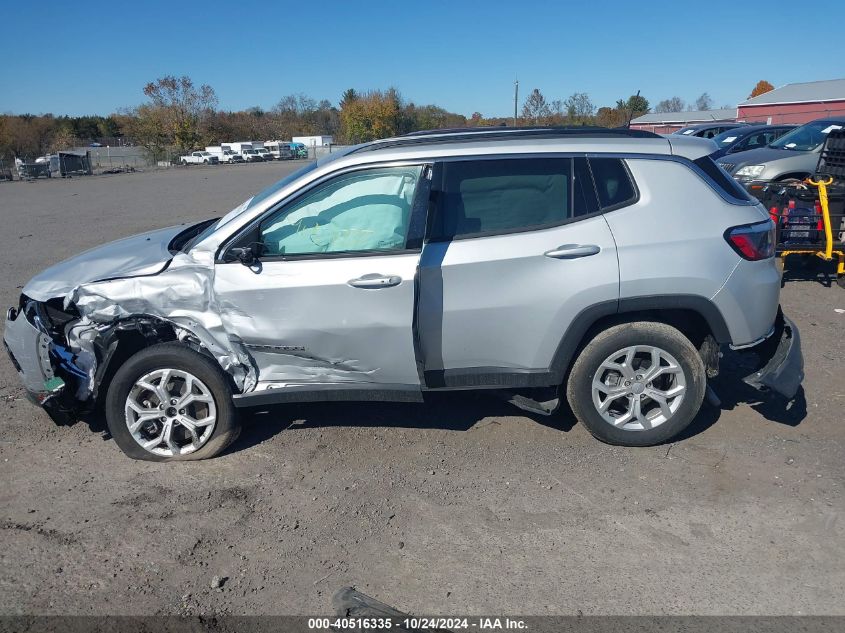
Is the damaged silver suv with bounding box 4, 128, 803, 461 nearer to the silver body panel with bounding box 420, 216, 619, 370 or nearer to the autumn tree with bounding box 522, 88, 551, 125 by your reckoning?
the silver body panel with bounding box 420, 216, 619, 370

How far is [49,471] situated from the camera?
425 cm

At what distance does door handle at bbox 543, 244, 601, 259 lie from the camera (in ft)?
13.2

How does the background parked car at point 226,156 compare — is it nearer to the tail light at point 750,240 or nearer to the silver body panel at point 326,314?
the silver body panel at point 326,314

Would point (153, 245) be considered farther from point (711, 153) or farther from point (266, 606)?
point (711, 153)

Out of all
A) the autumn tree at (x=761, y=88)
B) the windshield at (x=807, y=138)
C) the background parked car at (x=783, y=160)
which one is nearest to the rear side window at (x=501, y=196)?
the background parked car at (x=783, y=160)

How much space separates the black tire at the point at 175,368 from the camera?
4113 mm

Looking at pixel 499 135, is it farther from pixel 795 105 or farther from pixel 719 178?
pixel 795 105

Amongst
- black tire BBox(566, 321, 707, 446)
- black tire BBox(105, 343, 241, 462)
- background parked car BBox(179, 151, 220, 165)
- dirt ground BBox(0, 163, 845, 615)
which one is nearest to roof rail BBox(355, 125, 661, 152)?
black tire BBox(566, 321, 707, 446)

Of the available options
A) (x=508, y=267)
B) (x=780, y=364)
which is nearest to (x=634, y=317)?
(x=508, y=267)

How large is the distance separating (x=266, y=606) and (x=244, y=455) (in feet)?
4.87

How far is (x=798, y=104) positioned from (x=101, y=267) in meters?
54.7

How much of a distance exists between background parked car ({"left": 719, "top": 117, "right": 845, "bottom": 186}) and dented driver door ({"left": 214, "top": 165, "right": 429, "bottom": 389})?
818 centimetres

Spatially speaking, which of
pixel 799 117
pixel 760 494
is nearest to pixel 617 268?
pixel 760 494

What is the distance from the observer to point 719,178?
4242 mm
